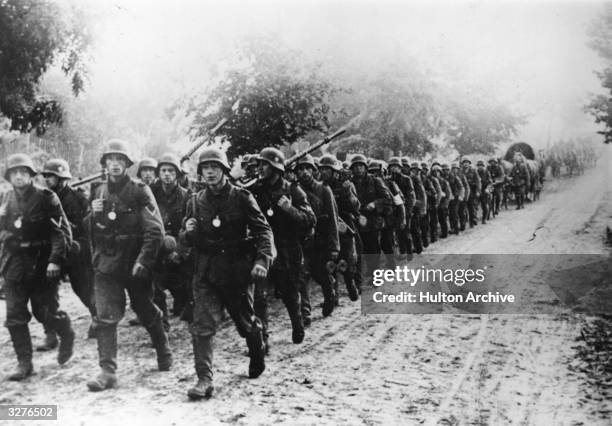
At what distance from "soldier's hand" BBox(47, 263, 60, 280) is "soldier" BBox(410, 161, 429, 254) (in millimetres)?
6635

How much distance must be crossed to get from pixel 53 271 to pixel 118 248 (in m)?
0.59

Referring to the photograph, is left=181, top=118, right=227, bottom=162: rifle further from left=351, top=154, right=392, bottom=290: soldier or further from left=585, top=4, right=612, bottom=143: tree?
left=585, top=4, right=612, bottom=143: tree

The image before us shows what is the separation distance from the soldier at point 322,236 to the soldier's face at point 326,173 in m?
0.72

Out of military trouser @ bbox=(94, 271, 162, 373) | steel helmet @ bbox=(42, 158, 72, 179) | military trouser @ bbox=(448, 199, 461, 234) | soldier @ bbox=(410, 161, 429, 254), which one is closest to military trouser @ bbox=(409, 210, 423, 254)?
soldier @ bbox=(410, 161, 429, 254)

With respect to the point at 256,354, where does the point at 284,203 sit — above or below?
above

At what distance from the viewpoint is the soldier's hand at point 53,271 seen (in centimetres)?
461

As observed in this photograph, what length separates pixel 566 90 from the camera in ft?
20.0

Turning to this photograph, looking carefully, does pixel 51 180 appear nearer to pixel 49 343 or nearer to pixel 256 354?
pixel 49 343

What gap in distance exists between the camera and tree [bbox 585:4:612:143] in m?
5.62

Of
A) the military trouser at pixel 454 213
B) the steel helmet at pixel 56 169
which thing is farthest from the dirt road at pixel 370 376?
the military trouser at pixel 454 213

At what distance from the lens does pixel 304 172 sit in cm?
659

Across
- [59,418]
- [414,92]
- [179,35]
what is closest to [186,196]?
[179,35]

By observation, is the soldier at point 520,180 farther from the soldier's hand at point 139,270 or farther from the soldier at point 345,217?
the soldier's hand at point 139,270

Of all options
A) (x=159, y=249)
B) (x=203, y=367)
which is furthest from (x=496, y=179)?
(x=203, y=367)
